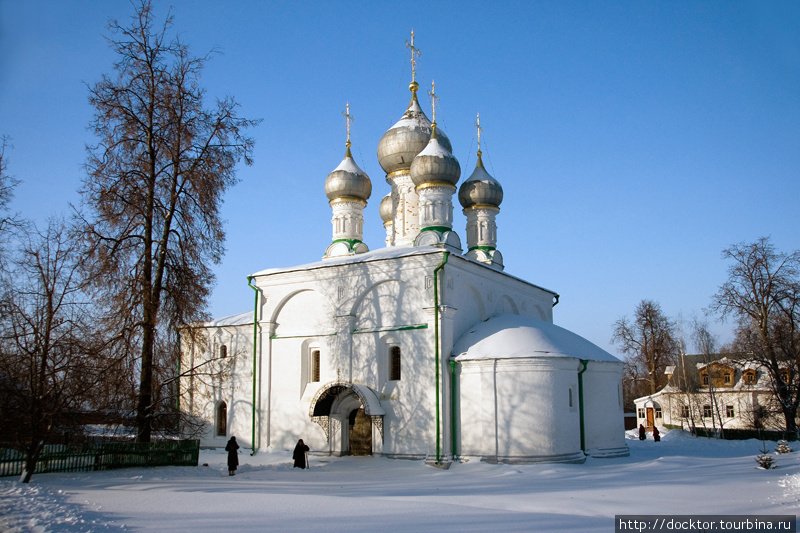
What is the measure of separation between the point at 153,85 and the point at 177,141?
134cm

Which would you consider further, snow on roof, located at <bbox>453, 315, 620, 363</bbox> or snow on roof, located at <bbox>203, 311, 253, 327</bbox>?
snow on roof, located at <bbox>203, 311, 253, 327</bbox>

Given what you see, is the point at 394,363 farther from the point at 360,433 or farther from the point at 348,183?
the point at 348,183

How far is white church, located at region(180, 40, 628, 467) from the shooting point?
15.7 meters

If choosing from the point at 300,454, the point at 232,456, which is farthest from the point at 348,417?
the point at 232,456

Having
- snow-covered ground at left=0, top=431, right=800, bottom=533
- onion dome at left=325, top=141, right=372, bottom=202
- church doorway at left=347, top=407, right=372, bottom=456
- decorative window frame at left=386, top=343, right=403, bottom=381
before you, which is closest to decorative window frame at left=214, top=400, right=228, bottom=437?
snow-covered ground at left=0, top=431, right=800, bottom=533

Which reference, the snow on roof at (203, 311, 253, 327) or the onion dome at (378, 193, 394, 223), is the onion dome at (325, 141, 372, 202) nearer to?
the onion dome at (378, 193, 394, 223)

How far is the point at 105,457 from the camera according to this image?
13297 mm

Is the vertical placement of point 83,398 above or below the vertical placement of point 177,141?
below

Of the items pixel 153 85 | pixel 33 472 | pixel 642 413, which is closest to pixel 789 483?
pixel 33 472

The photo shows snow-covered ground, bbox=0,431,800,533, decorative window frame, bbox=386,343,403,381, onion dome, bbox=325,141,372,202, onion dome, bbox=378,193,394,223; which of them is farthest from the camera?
onion dome, bbox=378,193,394,223

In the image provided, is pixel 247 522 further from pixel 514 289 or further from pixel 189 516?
pixel 514 289

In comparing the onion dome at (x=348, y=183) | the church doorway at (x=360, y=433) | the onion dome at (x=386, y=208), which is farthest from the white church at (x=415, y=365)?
the onion dome at (x=386, y=208)

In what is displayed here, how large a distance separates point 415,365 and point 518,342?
2.66 meters

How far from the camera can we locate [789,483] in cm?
1139
